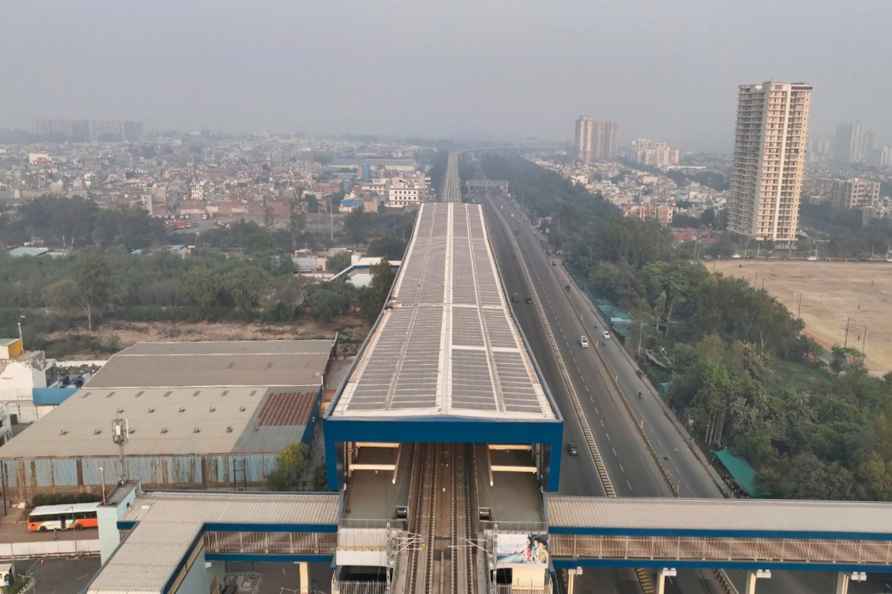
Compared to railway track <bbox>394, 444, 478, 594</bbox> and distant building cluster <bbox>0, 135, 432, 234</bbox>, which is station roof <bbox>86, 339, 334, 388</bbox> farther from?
distant building cluster <bbox>0, 135, 432, 234</bbox>

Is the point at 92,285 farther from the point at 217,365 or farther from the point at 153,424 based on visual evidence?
the point at 153,424

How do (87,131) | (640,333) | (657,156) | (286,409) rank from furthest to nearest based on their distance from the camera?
1. (87,131)
2. (657,156)
3. (640,333)
4. (286,409)

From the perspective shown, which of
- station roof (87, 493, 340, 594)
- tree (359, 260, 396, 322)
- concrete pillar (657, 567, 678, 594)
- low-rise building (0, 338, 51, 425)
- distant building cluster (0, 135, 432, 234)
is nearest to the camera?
station roof (87, 493, 340, 594)

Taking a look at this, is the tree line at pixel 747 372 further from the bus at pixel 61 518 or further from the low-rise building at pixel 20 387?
the low-rise building at pixel 20 387

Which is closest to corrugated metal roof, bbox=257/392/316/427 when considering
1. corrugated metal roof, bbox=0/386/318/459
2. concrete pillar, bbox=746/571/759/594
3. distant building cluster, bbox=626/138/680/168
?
corrugated metal roof, bbox=0/386/318/459

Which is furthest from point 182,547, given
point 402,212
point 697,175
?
point 697,175

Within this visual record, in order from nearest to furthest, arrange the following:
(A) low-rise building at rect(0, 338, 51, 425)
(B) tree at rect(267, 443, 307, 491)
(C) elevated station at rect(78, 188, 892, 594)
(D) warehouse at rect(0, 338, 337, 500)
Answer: (C) elevated station at rect(78, 188, 892, 594) → (B) tree at rect(267, 443, 307, 491) → (D) warehouse at rect(0, 338, 337, 500) → (A) low-rise building at rect(0, 338, 51, 425)

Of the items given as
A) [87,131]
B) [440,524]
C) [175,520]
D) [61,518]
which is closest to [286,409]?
[61,518]
